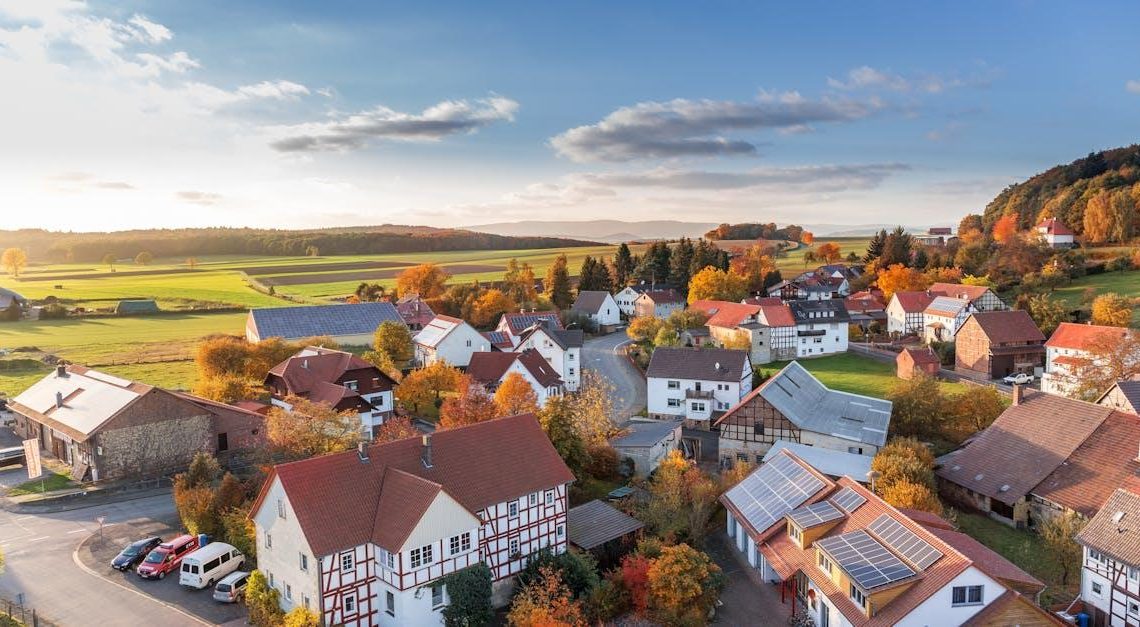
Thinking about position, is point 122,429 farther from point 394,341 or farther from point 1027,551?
point 1027,551

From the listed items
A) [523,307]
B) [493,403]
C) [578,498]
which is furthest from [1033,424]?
[523,307]

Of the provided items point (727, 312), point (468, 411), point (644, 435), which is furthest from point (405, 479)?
point (727, 312)

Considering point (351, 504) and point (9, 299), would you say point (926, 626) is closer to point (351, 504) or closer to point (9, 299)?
point (351, 504)

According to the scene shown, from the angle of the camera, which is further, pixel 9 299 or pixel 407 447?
pixel 9 299

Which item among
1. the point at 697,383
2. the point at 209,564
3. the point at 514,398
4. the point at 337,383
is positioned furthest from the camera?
the point at 697,383

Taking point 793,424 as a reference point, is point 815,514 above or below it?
above
